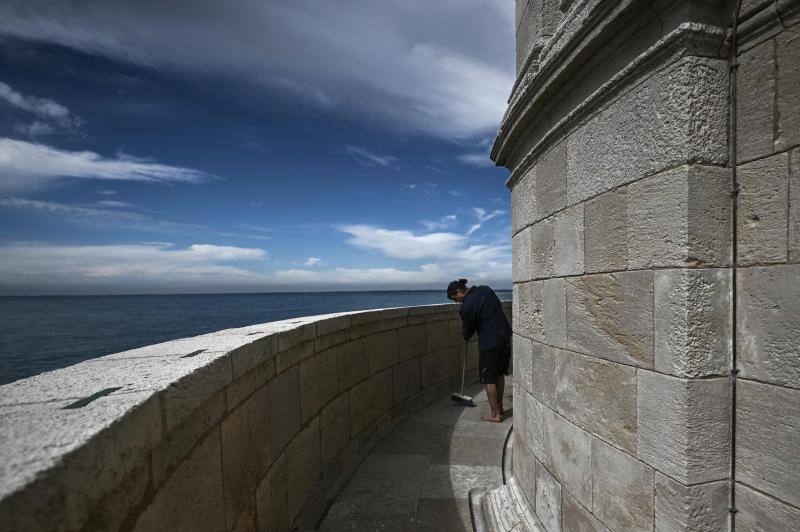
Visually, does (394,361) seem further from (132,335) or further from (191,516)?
(132,335)

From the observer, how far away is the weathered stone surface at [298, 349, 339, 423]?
326 cm

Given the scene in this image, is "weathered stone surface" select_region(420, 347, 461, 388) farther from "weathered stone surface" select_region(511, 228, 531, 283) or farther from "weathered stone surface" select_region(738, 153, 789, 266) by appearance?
"weathered stone surface" select_region(738, 153, 789, 266)

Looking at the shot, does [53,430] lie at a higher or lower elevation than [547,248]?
lower

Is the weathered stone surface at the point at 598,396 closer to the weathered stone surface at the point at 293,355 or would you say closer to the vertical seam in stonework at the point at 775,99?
the vertical seam in stonework at the point at 775,99

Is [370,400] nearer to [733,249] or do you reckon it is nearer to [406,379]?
[406,379]

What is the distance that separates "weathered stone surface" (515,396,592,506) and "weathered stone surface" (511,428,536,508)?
123mm

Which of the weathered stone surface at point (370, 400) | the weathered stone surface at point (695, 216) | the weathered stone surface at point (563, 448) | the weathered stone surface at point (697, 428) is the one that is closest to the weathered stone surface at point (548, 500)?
the weathered stone surface at point (563, 448)

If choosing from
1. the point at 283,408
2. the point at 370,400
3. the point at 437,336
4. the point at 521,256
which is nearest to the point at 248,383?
the point at 283,408

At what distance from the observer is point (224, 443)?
6.40 feet

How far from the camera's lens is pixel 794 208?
1.50 m

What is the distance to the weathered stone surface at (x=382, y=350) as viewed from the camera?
199 inches

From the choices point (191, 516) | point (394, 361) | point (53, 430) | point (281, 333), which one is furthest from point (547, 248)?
point (394, 361)

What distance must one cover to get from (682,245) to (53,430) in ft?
6.96

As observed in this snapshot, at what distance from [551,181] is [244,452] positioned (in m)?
2.32
